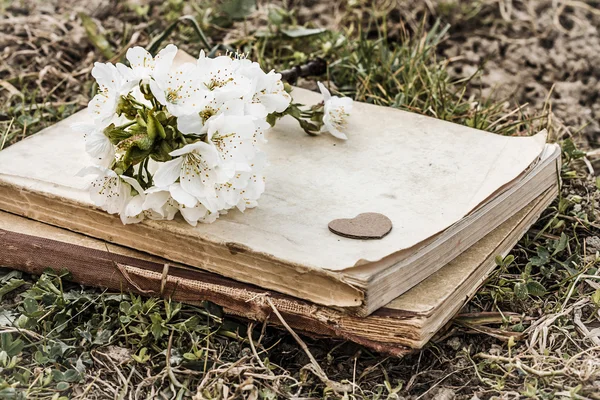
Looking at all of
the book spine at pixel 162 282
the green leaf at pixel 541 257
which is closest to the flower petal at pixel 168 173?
the book spine at pixel 162 282

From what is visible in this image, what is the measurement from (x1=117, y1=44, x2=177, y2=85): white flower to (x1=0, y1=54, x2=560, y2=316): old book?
0.33 meters

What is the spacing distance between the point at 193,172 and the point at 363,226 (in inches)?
15.1

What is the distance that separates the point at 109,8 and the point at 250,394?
6.82ft

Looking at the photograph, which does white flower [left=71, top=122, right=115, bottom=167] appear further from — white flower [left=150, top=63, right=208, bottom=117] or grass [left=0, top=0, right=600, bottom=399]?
grass [left=0, top=0, right=600, bottom=399]

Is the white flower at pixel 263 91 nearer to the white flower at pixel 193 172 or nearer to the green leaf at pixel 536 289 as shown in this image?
the white flower at pixel 193 172

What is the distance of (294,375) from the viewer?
5.85ft

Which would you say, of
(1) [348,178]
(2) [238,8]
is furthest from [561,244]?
(2) [238,8]

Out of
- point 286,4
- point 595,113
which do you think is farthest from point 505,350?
point 286,4

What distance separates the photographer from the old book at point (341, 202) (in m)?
1.70

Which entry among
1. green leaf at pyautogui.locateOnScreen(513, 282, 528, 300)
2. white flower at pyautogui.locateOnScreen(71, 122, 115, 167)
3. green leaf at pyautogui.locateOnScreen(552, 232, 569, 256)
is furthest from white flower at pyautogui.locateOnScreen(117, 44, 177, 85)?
green leaf at pyautogui.locateOnScreen(552, 232, 569, 256)

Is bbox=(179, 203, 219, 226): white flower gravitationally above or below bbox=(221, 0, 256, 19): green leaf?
above

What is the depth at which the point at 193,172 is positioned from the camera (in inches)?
67.6

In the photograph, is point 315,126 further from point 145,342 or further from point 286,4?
point 286,4

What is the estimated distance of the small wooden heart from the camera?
5.75ft
